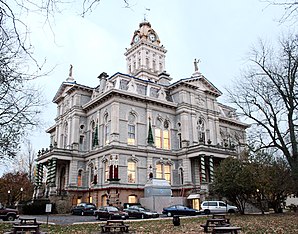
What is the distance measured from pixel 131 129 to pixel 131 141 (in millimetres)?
1664

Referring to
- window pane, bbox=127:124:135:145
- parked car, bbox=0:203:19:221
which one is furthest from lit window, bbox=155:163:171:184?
parked car, bbox=0:203:19:221

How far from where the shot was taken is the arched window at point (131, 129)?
1640 inches

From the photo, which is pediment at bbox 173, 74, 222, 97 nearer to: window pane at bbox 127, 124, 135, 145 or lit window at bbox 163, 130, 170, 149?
lit window at bbox 163, 130, 170, 149

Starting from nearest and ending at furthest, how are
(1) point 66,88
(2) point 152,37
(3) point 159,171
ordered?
(3) point 159,171
(1) point 66,88
(2) point 152,37

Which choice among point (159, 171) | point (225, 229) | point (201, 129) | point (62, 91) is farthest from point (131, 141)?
point (225, 229)

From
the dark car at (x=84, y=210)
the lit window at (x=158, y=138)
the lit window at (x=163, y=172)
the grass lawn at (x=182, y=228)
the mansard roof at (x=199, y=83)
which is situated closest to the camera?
the grass lawn at (x=182, y=228)

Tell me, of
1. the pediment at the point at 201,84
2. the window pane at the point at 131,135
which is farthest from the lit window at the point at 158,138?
the pediment at the point at 201,84

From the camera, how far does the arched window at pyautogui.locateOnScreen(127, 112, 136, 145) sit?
4167cm

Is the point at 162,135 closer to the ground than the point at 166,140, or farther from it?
farther from it

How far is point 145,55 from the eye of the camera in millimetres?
62750

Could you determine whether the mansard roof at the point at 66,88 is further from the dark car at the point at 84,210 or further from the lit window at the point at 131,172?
the dark car at the point at 84,210

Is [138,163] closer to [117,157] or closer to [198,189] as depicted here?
[117,157]

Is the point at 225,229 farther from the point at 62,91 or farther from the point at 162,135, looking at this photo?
the point at 62,91

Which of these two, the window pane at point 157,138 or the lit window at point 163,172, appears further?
the window pane at point 157,138
